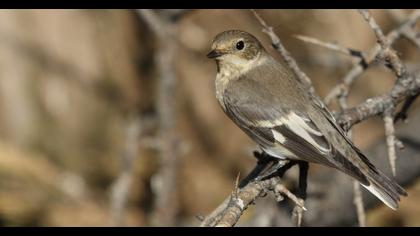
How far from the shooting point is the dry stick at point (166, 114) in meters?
5.87

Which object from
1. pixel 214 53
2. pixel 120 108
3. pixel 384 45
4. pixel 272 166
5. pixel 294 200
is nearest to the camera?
pixel 294 200

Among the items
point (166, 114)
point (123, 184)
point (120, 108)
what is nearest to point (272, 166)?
point (166, 114)

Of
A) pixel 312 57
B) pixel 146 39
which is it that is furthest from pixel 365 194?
pixel 146 39

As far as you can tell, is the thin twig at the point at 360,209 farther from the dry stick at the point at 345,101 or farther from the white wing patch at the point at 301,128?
the white wing patch at the point at 301,128

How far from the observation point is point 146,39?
7500 millimetres

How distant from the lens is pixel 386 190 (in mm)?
4309

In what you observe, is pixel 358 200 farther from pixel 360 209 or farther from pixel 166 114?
pixel 166 114

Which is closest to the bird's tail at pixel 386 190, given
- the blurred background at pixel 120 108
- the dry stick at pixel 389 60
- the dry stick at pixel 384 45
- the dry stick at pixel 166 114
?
the dry stick at pixel 389 60

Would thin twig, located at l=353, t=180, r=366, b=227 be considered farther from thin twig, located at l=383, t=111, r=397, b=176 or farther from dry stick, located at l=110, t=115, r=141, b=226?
dry stick, located at l=110, t=115, r=141, b=226

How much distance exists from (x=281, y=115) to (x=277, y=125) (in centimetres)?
8

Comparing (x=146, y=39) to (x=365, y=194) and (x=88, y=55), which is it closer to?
(x=88, y=55)

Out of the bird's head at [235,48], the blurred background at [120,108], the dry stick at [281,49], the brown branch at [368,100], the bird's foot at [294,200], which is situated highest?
the blurred background at [120,108]

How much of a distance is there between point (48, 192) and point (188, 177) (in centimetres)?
149

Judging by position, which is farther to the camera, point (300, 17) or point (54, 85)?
point (54, 85)
